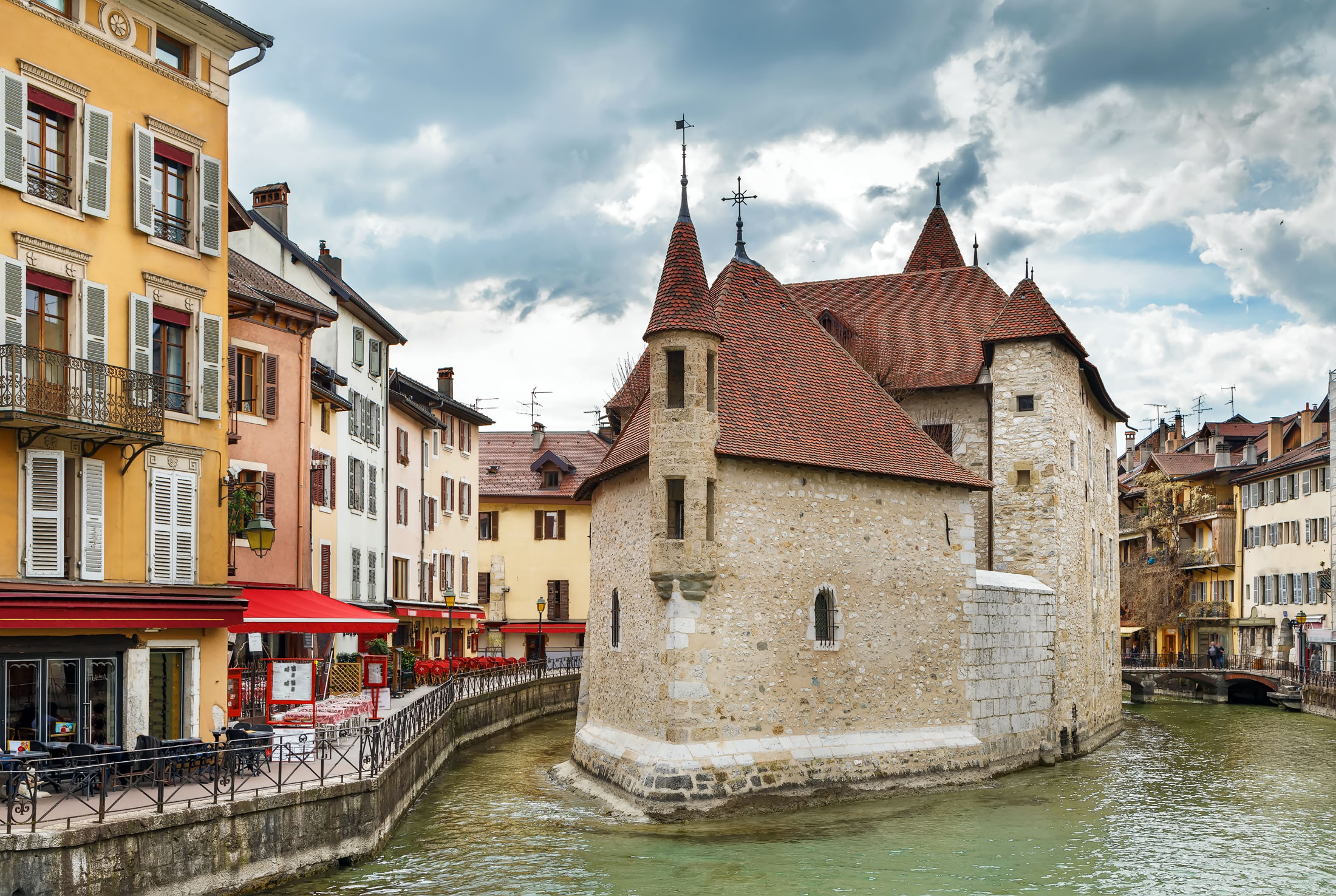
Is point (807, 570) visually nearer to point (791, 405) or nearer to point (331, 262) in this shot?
point (791, 405)

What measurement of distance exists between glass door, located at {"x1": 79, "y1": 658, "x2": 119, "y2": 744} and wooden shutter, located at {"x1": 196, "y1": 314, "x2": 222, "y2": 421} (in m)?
3.99

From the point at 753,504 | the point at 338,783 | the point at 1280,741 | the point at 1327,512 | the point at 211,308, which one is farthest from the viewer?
the point at 1327,512

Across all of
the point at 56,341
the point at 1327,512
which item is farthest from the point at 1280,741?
the point at 56,341

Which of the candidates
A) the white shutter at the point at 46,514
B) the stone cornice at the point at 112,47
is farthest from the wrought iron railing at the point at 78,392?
the stone cornice at the point at 112,47

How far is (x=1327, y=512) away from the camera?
5156 centimetres

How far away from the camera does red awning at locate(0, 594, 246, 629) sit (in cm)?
1591

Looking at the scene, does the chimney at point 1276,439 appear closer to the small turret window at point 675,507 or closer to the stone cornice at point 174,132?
the small turret window at point 675,507

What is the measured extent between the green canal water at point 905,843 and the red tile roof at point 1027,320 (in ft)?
32.4

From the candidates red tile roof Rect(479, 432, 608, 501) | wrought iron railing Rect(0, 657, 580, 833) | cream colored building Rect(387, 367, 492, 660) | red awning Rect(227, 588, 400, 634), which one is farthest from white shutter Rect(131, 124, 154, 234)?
red tile roof Rect(479, 432, 608, 501)

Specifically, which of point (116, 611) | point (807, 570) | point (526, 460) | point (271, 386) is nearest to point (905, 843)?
point (807, 570)

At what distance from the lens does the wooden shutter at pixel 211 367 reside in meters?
19.1

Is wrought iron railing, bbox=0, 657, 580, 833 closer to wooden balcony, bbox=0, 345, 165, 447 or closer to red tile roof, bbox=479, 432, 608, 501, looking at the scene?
wooden balcony, bbox=0, 345, 165, 447

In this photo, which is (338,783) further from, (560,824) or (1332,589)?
(1332,589)

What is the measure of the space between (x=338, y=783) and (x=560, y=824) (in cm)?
478
